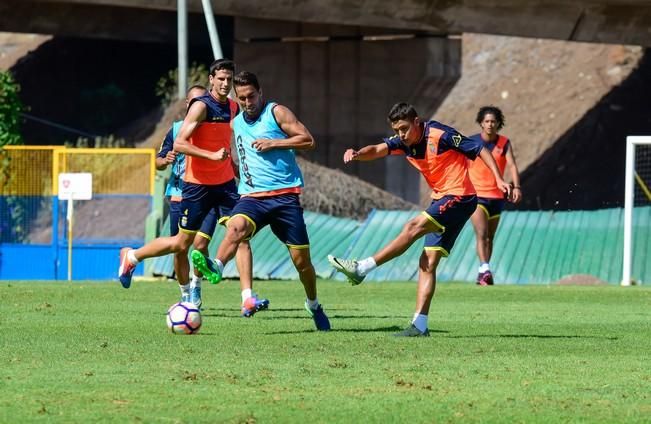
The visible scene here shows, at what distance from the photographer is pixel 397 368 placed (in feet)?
32.7

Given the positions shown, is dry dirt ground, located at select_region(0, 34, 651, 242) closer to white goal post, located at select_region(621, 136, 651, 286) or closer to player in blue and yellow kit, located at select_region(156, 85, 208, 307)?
white goal post, located at select_region(621, 136, 651, 286)

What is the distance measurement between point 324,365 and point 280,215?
9.36 feet

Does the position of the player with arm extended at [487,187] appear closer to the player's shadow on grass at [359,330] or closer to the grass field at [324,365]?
the grass field at [324,365]

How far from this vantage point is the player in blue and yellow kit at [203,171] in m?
13.7

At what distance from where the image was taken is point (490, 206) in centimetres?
2059

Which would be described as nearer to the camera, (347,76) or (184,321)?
(184,321)

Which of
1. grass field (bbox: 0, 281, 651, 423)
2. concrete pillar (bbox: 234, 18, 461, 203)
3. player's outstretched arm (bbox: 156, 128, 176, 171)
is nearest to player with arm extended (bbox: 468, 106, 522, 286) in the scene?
grass field (bbox: 0, 281, 651, 423)

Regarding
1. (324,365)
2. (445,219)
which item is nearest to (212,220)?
(445,219)

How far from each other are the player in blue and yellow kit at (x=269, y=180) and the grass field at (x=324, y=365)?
0.67 m

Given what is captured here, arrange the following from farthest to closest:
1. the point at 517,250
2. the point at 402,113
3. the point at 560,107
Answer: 1. the point at 560,107
2. the point at 517,250
3. the point at 402,113

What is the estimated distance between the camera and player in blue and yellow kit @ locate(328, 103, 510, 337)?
12250 mm

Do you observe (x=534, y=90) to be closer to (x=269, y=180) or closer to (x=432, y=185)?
(x=432, y=185)

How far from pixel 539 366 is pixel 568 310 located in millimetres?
6084

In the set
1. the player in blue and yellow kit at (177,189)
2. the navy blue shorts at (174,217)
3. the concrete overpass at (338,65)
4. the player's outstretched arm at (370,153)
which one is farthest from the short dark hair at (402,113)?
Answer: the concrete overpass at (338,65)
